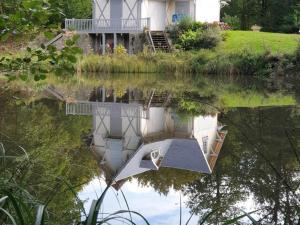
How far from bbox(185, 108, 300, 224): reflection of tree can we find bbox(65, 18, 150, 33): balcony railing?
23.2 meters

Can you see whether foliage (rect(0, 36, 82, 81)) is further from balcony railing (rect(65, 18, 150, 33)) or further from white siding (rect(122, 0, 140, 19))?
white siding (rect(122, 0, 140, 19))

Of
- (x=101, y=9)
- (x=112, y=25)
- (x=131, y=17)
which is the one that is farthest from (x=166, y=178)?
(x=101, y=9)

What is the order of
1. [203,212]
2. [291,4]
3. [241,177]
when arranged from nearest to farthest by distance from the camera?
[203,212]
[241,177]
[291,4]

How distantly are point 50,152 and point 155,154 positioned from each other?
3.57 m

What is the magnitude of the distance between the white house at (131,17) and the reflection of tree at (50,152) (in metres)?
19.2

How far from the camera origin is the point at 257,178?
7.21 metres

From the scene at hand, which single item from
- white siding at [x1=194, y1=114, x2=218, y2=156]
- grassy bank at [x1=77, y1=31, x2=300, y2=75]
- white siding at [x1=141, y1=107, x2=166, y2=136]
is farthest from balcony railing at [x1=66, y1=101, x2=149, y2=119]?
grassy bank at [x1=77, y1=31, x2=300, y2=75]

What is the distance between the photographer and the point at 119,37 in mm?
35781

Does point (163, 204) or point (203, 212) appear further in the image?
point (163, 204)

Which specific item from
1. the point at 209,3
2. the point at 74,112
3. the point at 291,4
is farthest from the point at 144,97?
the point at 291,4

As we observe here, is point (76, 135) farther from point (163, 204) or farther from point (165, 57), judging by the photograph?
point (165, 57)

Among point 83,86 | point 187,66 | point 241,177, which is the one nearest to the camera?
point 241,177

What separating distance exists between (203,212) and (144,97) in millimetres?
12155

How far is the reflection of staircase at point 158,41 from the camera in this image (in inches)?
1293
